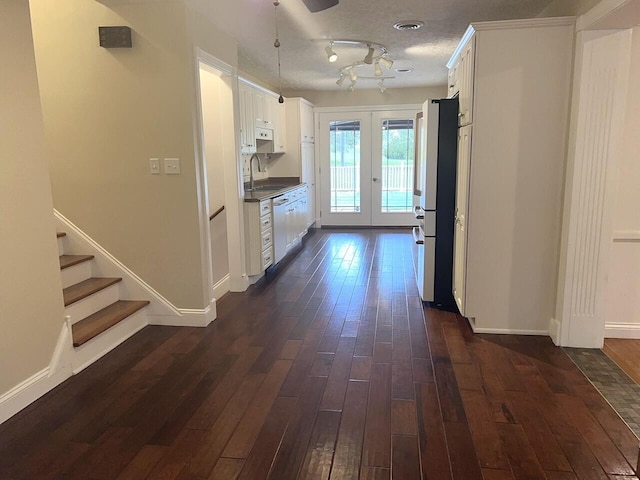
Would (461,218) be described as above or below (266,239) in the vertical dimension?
above

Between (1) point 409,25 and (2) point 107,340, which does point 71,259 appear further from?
(1) point 409,25

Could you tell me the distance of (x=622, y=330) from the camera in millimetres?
3318

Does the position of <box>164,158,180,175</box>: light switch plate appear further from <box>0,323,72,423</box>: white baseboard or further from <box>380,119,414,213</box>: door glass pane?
<box>380,119,414,213</box>: door glass pane

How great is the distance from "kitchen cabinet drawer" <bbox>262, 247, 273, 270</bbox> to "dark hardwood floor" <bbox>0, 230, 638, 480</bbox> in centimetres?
120

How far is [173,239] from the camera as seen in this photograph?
362cm

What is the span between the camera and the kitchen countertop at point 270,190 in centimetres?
479

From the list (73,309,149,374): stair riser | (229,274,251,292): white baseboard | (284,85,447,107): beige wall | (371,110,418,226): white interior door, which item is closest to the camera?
(73,309,149,374): stair riser

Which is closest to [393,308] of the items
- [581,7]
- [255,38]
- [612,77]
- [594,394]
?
[594,394]

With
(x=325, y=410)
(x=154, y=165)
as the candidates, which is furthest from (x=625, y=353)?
(x=154, y=165)

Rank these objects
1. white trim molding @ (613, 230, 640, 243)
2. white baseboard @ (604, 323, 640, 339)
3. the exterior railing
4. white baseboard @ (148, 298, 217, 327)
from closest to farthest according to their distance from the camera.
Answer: white trim molding @ (613, 230, 640, 243) < white baseboard @ (604, 323, 640, 339) < white baseboard @ (148, 298, 217, 327) < the exterior railing

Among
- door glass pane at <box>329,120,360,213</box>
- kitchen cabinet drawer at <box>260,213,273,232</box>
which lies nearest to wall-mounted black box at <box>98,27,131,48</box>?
kitchen cabinet drawer at <box>260,213,273,232</box>

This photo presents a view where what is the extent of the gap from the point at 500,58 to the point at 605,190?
112 centimetres

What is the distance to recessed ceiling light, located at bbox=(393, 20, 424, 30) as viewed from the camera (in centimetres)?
392

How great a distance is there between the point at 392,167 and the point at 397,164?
104mm
